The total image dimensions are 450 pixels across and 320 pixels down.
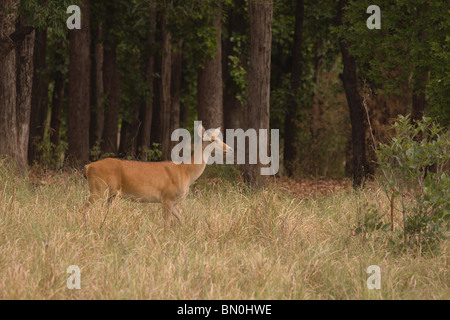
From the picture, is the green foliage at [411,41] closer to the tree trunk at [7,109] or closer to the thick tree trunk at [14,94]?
the thick tree trunk at [14,94]

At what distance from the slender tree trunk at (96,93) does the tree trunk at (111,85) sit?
98 cm

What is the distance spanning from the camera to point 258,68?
44.3ft

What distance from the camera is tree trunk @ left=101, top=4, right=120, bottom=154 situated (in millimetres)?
21891

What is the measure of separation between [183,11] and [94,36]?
806cm

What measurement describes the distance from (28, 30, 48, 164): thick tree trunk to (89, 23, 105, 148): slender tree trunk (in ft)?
5.50

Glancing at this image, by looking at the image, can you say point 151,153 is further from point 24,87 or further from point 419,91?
point 419,91

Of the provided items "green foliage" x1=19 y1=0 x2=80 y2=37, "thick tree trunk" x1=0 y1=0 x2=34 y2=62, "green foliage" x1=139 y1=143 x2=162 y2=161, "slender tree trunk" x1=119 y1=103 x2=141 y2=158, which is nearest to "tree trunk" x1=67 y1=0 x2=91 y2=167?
"green foliage" x1=139 y1=143 x2=162 y2=161

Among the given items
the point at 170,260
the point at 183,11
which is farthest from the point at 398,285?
the point at 183,11

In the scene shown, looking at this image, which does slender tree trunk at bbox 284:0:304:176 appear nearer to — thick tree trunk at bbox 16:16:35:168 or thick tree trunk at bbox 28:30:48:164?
thick tree trunk at bbox 28:30:48:164

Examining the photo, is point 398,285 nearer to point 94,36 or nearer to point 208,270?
point 208,270

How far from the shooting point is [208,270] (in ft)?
23.8

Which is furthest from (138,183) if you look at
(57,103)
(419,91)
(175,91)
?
(57,103)

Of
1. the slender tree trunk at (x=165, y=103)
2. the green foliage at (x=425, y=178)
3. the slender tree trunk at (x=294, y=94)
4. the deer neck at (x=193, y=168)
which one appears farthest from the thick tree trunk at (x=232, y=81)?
the green foliage at (x=425, y=178)

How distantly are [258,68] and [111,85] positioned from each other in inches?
392
